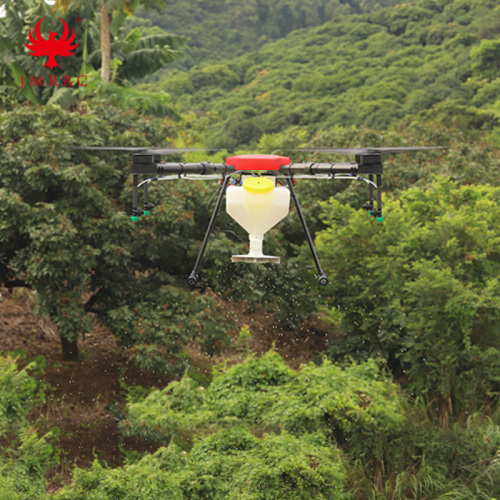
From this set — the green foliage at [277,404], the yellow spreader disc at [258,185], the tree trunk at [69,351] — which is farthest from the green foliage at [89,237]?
the yellow spreader disc at [258,185]

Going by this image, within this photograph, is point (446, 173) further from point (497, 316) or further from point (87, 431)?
point (87, 431)

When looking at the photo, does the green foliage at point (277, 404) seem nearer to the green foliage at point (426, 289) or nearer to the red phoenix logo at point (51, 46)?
the green foliage at point (426, 289)

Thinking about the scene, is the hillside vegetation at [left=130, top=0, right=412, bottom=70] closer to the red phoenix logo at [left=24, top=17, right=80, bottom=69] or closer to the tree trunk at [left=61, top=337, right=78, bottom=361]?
the red phoenix logo at [left=24, top=17, right=80, bottom=69]

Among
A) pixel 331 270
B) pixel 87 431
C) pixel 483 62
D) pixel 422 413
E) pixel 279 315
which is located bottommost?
pixel 87 431

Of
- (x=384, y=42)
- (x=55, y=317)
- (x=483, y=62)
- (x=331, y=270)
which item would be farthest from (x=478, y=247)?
(x=384, y=42)

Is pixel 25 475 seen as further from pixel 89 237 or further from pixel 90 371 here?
pixel 90 371

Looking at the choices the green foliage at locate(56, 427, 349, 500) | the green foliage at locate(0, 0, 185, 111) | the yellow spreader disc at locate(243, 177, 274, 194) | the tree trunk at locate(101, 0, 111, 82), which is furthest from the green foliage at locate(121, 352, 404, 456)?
the tree trunk at locate(101, 0, 111, 82)

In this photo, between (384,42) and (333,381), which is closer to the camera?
(333,381)
